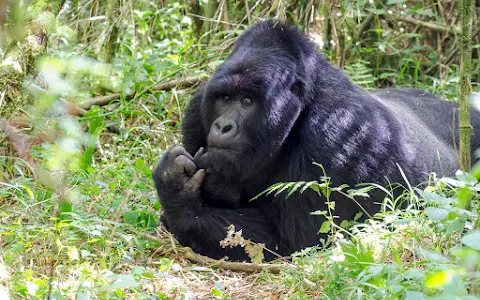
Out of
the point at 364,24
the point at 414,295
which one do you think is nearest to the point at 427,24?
the point at 364,24

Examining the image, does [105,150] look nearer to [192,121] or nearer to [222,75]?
[192,121]

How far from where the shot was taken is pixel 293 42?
4418 millimetres

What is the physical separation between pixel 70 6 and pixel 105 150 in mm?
1175

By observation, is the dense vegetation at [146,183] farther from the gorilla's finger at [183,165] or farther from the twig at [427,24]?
the gorilla's finger at [183,165]

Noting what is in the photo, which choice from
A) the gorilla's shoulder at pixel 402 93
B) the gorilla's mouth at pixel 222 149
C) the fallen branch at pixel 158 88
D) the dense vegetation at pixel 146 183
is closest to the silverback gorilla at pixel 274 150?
the gorilla's mouth at pixel 222 149

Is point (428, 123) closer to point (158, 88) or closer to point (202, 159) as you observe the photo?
point (202, 159)

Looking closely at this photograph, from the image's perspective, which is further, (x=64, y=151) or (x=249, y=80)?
(x=249, y=80)

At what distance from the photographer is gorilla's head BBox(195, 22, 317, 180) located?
13.3ft

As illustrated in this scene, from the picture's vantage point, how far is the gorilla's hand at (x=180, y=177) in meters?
4.21

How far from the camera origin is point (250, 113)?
4109 millimetres

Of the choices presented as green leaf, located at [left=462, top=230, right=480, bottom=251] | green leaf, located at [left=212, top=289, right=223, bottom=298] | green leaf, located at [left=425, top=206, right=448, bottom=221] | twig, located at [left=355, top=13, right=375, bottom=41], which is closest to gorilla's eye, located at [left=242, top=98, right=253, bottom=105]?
green leaf, located at [left=212, top=289, right=223, bottom=298]

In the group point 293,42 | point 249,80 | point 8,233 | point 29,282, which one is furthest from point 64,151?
point 293,42

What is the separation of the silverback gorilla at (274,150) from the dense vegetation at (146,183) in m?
0.15

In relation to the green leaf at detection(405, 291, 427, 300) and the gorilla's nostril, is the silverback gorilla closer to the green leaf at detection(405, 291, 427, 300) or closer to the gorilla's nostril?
the gorilla's nostril
